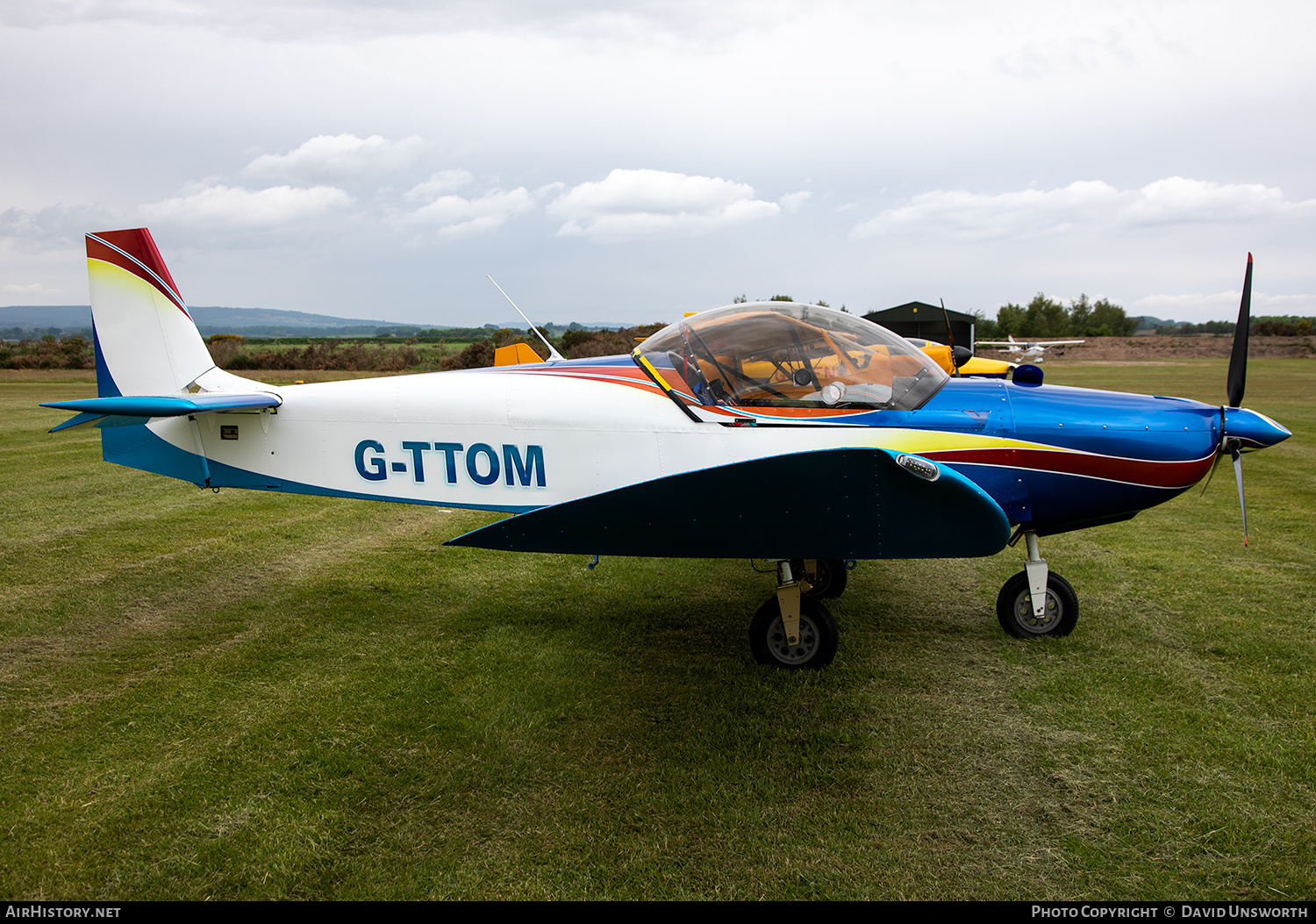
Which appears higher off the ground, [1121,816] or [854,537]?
[854,537]

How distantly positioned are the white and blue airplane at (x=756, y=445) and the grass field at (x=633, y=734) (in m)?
0.73

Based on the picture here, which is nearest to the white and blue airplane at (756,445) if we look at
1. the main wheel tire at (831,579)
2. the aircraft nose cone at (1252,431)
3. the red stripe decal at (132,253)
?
the aircraft nose cone at (1252,431)

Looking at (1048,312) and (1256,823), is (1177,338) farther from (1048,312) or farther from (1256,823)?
(1256,823)

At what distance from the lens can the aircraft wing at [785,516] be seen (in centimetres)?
320

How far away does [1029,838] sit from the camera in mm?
2803

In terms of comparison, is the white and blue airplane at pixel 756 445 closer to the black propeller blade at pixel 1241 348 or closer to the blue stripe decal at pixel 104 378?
the black propeller blade at pixel 1241 348

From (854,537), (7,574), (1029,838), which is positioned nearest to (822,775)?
(1029,838)

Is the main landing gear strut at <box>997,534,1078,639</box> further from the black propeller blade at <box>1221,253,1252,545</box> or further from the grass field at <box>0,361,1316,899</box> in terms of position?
the black propeller blade at <box>1221,253,1252,545</box>

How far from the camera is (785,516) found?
351cm

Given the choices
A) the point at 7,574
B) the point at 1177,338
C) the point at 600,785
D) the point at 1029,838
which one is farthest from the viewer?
the point at 1177,338

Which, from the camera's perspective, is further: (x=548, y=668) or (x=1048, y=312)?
(x=1048, y=312)

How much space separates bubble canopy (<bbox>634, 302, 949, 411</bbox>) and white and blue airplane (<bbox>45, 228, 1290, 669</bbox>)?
0.04 feet

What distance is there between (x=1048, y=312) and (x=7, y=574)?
95248 mm

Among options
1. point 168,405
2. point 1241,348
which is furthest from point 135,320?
point 1241,348
